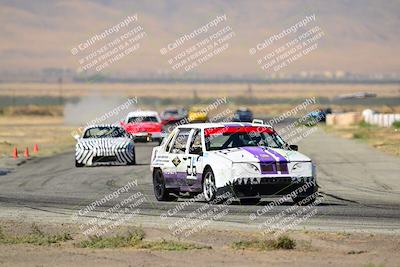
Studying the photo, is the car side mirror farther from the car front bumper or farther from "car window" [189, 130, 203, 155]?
the car front bumper

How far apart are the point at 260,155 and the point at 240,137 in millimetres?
1172

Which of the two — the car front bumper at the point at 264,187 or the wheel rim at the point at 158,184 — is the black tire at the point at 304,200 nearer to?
the car front bumper at the point at 264,187

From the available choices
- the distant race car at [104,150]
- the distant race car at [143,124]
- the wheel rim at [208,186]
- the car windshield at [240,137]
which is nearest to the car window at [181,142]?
the car windshield at [240,137]

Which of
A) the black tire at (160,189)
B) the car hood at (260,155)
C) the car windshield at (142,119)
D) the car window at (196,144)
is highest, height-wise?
the car windshield at (142,119)

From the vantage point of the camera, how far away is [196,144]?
20078 millimetres

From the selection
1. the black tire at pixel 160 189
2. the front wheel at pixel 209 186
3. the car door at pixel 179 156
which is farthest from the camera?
the black tire at pixel 160 189

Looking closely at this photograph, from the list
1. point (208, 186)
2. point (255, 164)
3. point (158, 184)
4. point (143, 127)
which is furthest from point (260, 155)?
point (143, 127)

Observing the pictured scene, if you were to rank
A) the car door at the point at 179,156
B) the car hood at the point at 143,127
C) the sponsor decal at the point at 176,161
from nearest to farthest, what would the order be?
the car door at the point at 179,156
the sponsor decal at the point at 176,161
the car hood at the point at 143,127

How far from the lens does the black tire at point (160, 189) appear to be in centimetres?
2070

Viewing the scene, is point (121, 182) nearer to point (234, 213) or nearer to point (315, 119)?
point (234, 213)

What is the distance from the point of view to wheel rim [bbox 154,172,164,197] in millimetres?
20891

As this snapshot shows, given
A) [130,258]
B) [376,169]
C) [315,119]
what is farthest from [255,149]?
[315,119]

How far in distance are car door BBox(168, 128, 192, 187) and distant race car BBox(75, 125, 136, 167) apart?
512 inches

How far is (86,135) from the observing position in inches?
1393
